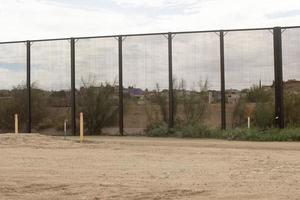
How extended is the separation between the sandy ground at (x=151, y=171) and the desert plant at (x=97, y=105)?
832 centimetres

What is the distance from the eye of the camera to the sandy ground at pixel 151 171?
11.2 meters

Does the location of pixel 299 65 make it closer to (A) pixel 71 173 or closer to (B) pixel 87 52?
(B) pixel 87 52

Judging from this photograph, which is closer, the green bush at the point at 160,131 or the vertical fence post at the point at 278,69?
the vertical fence post at the point at 278,69

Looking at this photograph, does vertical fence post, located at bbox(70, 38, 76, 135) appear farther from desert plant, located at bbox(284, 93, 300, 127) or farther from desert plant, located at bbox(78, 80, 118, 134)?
desert plant, located at bbox(284, 93, 300, 127)

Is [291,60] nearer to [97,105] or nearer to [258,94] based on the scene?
[258,94]

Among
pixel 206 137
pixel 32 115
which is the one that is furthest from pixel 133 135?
pixel 32 115

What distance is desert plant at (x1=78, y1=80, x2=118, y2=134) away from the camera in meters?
Answer: 31.4

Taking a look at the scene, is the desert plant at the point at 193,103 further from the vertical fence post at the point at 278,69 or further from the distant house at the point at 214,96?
the vertical fence post at the point at 278,69

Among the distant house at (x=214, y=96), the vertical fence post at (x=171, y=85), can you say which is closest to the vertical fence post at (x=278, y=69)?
the distant house at (x=214, y=96)

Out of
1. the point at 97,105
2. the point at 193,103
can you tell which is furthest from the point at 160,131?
the point at 97,105

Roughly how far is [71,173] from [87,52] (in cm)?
1764

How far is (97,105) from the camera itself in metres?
31.8

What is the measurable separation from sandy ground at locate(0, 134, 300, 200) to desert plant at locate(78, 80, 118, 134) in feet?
27.3

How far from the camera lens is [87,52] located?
3127cm
